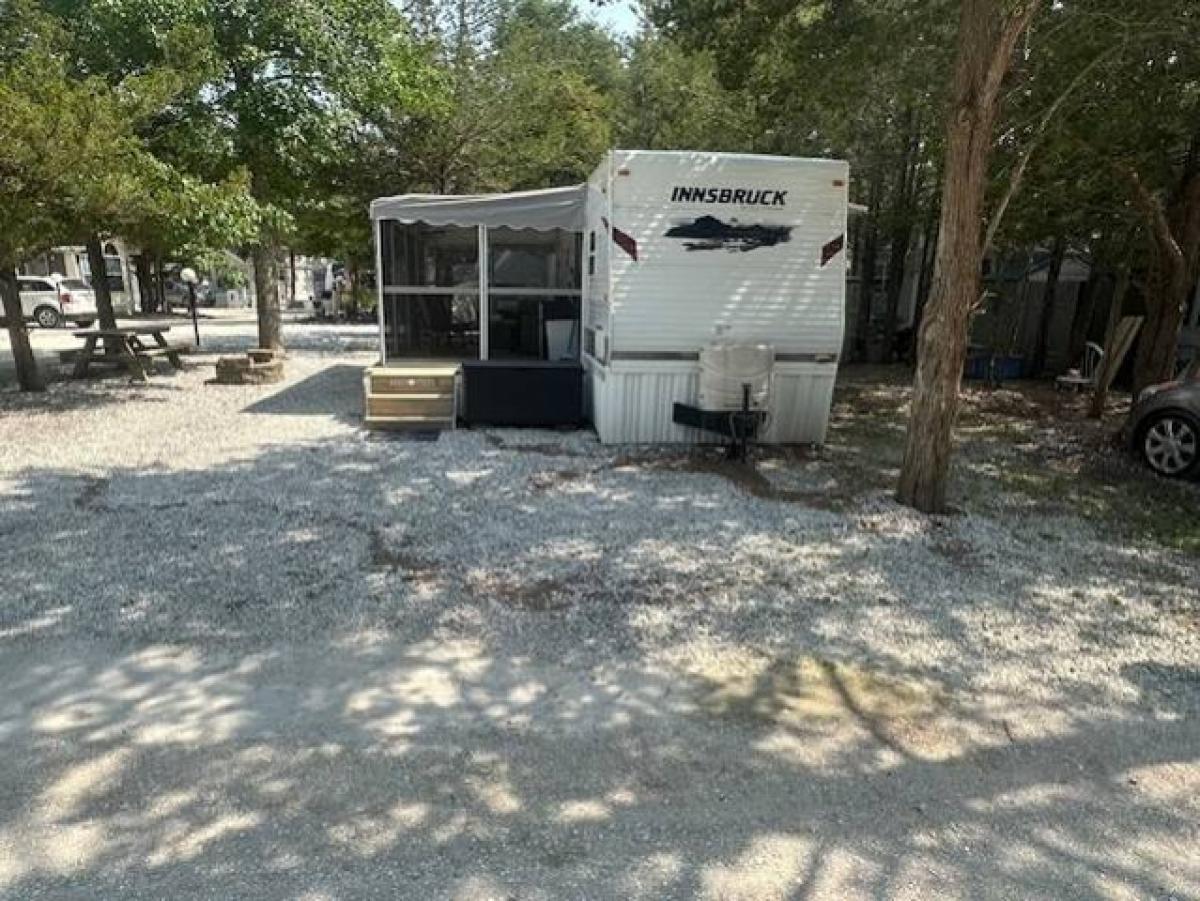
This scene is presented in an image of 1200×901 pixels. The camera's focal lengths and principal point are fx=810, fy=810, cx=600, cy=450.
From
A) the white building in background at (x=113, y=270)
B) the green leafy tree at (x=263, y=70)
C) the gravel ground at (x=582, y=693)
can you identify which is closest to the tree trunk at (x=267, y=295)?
the green leafy tree at (x=263, y=70)

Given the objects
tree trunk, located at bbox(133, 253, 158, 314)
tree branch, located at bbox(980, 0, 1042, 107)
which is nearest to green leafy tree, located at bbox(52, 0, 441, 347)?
tree branch, located at bbox(980, 0, 1042, 107)

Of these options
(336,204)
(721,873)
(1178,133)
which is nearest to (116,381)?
(336,204)

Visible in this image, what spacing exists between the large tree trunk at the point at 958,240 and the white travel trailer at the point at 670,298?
1.79m

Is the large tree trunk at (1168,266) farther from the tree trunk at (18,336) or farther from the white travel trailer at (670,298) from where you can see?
the tree trunk at (18,336)

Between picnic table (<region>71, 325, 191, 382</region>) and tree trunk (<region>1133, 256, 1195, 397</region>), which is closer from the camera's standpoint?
tree trunk (<region>1133, 256, 1195, 397</region>)

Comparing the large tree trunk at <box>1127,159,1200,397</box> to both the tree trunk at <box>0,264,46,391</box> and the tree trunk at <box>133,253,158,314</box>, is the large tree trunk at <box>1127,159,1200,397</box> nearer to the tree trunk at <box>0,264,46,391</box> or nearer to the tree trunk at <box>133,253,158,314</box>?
the tree trunk at <box>0,264,46,391</box>

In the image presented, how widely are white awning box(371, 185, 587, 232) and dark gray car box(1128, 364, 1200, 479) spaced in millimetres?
5475

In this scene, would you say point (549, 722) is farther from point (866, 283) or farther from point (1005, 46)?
point (866, 283)

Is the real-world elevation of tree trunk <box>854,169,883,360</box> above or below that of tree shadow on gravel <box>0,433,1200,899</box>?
above

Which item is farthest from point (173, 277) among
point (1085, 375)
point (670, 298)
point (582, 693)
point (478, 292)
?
point (582, 693)

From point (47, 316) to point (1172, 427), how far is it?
2475cm

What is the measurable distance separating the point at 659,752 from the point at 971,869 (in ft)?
3.16

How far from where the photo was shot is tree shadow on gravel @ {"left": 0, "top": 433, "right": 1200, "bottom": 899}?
85.7 inches

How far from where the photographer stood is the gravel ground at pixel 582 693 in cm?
220
